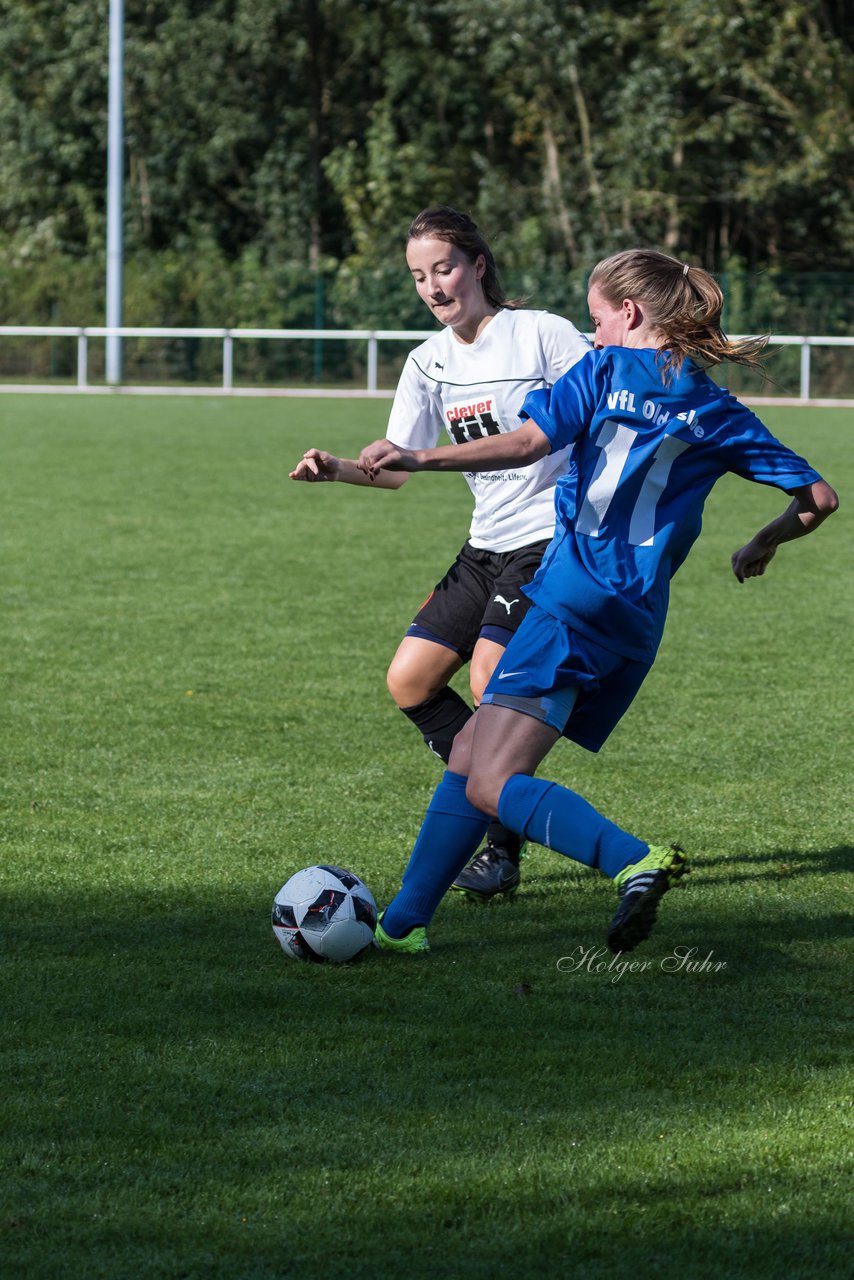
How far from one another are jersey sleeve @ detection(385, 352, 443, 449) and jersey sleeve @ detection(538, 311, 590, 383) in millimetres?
345

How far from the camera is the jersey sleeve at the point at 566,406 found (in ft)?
11.8

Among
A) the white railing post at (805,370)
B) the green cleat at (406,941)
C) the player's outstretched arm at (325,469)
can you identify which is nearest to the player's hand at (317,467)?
the player's outstretched arm at (325,469)

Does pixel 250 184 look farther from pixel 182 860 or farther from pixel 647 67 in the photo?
pixel 182 860

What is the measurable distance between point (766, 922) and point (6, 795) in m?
2.57

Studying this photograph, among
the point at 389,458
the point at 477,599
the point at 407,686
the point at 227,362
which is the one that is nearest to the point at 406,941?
the point at 407,686

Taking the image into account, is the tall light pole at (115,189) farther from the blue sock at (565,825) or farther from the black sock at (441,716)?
the blue sock at (565,825)

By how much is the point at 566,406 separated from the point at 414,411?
4.21 ft

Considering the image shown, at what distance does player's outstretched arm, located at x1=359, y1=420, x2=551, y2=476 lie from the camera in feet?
11.5

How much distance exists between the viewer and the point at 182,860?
481 centimetres

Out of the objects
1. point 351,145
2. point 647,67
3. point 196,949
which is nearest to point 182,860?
point 196,949

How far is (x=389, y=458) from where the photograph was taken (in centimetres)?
350

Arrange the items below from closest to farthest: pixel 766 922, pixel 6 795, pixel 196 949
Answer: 1. pixel 196 949
2. pixel 766 922
3. pixel 6 795

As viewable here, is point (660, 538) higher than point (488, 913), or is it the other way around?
point (660, 538)

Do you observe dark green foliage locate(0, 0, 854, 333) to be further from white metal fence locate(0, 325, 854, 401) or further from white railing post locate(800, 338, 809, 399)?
white railing post locate(800, 338, 809, 399)
